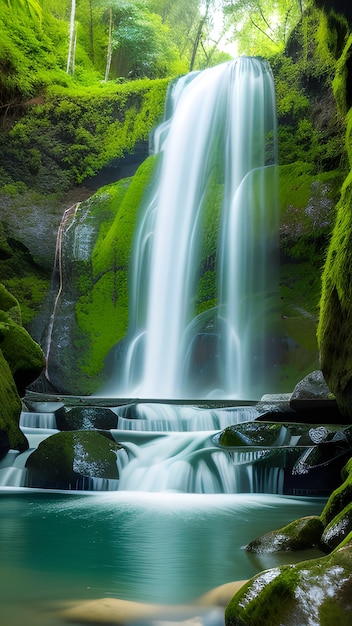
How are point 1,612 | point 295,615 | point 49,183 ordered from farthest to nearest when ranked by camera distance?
point 49,183, point 1,612, point 295,615

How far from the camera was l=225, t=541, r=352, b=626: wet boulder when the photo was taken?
201 cm

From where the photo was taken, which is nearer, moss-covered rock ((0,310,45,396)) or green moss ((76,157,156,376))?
moss-covered rock ((0,310,45,396))

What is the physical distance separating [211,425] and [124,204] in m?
9.44

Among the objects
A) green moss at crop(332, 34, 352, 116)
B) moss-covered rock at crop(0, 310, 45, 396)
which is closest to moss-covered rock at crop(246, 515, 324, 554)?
green moss at crop(332, 34, 352, 116)

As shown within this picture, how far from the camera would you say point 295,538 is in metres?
3.59

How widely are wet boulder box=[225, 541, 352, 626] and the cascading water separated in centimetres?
988

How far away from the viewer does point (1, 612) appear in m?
2.70

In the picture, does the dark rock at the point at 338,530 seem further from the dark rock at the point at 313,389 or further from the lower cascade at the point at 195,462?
the dark rock at the point at 313,389

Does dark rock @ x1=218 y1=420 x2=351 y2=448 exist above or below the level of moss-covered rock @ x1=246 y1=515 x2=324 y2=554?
above

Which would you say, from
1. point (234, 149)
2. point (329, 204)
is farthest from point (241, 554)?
point (234, 149)

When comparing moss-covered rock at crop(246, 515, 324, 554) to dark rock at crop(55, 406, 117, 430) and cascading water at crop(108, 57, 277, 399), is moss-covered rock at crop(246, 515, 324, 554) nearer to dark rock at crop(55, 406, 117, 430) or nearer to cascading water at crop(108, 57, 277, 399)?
dark rock at crop(55, 406, 117, 430)

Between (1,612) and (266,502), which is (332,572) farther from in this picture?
(266,502)

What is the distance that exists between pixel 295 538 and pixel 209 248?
10705 millimetres

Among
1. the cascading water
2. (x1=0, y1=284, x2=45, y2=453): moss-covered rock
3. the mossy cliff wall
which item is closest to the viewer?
the mossy cliff wall
